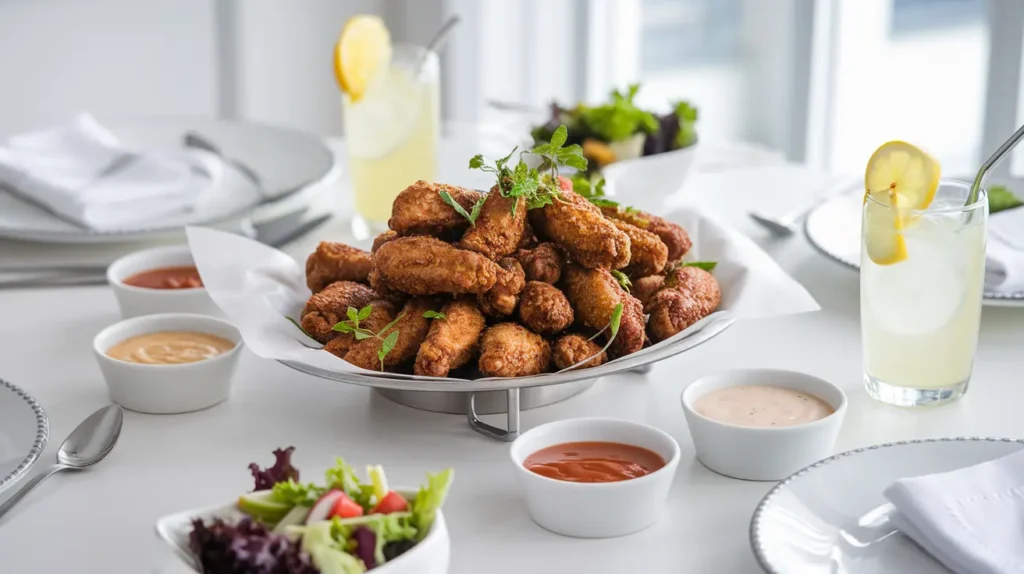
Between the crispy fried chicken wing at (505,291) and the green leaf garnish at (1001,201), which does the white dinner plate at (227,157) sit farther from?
the green leaf garnish at (1001,201)

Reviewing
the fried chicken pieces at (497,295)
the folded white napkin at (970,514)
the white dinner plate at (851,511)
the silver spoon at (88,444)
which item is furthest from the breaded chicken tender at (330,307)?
the folded white napkin at (970,514)

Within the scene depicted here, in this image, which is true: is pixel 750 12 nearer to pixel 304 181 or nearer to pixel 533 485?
pixel 304 181

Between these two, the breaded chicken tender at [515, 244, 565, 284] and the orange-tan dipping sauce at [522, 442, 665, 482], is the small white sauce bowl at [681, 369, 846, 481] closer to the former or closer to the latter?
the orange-tan dipping sauce at [522, 442, 665, 482]

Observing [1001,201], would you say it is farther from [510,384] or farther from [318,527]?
[318,527]

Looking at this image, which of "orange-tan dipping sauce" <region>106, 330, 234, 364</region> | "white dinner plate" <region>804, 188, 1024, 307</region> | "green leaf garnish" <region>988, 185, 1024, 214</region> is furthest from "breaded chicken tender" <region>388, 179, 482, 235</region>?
"green leaf garnish" <region>988, 185, 1024, 214</region>

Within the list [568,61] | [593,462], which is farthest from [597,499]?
[568,61]

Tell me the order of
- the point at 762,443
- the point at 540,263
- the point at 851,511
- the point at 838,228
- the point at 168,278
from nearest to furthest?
the point at 851,511
the point at 762,443
the point at 540,263
the point at 168,278
the point at 838,228

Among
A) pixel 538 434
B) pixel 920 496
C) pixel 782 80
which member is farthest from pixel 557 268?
pixel 782 80

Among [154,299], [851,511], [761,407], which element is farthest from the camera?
[154,299]

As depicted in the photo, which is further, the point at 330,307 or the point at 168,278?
the point at 168,278
